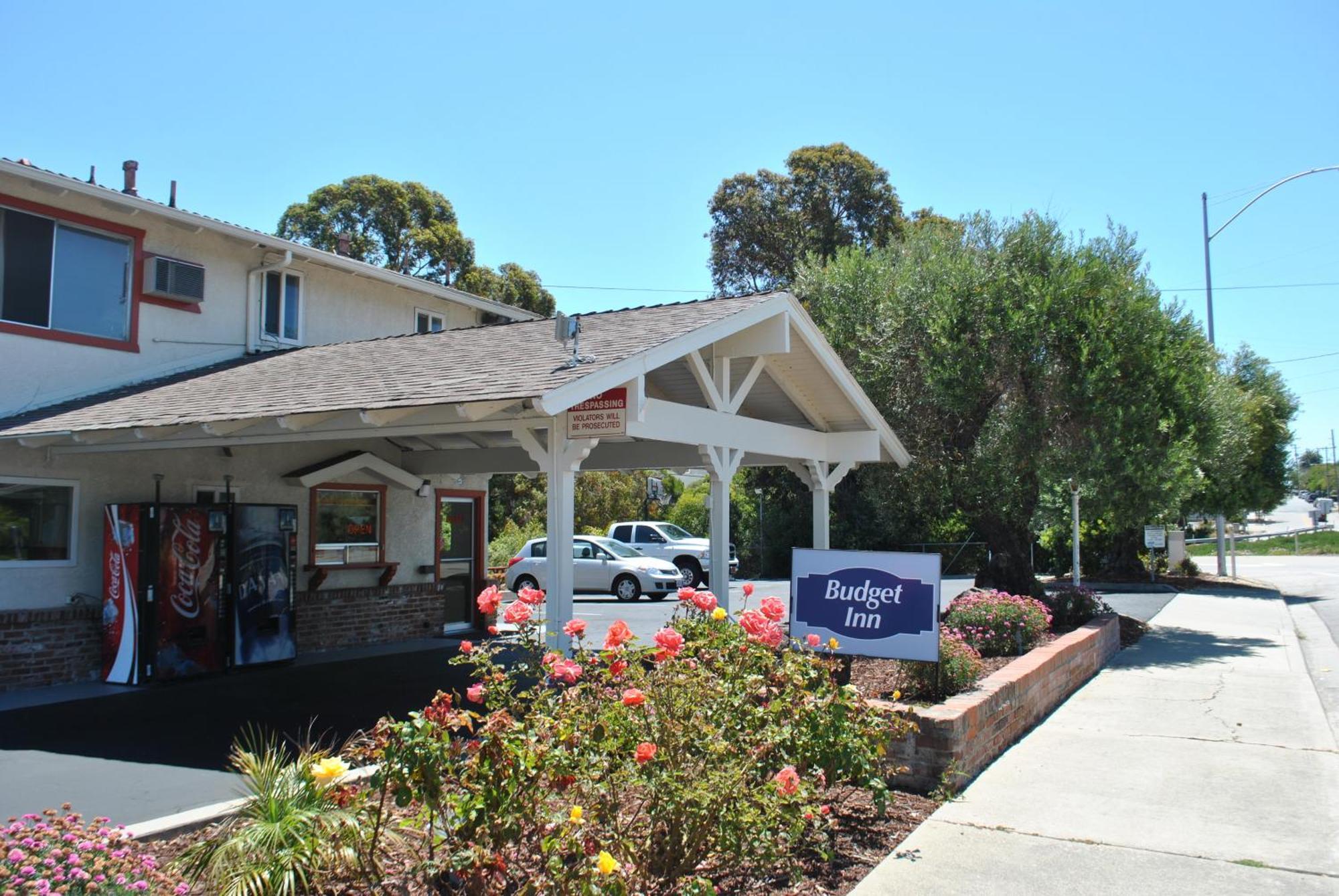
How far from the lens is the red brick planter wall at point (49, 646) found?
1025 centimetres

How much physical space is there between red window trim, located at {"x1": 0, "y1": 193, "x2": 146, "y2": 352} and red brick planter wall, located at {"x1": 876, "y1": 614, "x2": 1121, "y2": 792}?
961cm

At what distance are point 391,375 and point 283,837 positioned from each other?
19.3 feet

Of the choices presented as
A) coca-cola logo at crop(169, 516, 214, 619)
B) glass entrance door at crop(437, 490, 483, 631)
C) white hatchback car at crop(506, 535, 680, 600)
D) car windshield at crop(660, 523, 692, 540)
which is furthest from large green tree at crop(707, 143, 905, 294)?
coca-cola logo at crop(169, 516, 214, 619)

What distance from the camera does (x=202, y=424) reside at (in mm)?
9109

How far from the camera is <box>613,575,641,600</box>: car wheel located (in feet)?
77.4

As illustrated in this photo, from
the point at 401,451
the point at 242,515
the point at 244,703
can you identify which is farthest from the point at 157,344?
the point at 244,703

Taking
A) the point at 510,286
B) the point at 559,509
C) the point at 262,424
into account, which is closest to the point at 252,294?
the point at 262,424

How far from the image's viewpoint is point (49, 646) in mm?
10586

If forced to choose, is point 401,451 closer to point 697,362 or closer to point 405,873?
point 697,362

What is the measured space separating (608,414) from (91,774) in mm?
4448

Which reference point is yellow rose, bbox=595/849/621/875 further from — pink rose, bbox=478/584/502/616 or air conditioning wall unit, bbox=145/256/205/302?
air conditioning wall unit, bbox=145/256/205/302

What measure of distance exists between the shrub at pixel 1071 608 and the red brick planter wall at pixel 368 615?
28.1 feet

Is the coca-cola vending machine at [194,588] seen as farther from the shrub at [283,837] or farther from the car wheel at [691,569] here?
the car wheel at [691,569]

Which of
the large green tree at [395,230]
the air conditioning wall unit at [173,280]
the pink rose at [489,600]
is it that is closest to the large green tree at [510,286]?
the large green tree at [395,230]
